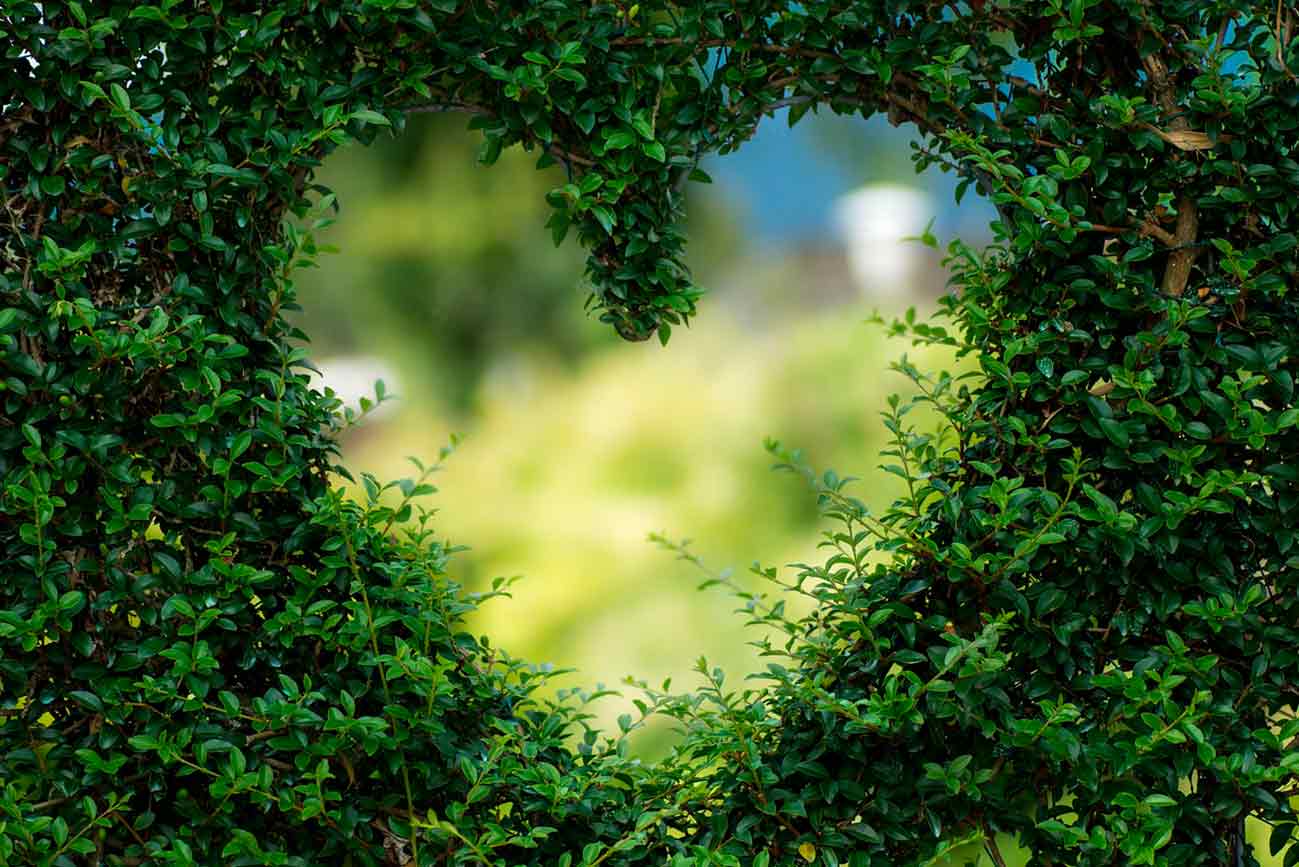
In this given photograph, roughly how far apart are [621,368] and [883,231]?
1.84m

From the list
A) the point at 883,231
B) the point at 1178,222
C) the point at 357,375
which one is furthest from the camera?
the point at 357,375

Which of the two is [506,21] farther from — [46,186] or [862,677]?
[862,677]

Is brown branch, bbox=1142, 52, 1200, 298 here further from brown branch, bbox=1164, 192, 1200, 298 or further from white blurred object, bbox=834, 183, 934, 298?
white blurred object, bbox=834, 183, 934, 298

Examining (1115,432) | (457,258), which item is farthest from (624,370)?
(1115,432)

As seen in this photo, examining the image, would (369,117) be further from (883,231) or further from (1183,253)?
(883,231)

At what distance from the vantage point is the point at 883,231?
267 inches

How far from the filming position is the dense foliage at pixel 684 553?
1789 millimetres

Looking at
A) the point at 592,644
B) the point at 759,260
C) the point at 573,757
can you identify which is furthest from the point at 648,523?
the point at 573,757

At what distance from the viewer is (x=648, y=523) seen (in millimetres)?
5480

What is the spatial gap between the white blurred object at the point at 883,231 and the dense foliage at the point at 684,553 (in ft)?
16.2

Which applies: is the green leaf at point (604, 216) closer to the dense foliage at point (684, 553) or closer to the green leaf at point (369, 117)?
the dense foliage at point (684, 553)

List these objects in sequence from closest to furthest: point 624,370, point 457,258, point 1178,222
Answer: point 1178,222 → point 624,370 → point 457,258

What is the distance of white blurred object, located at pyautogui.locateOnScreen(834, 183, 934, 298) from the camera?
22.4ft

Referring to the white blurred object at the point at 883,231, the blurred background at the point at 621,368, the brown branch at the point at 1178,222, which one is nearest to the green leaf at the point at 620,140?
the brown branch at the point at 1178,222
